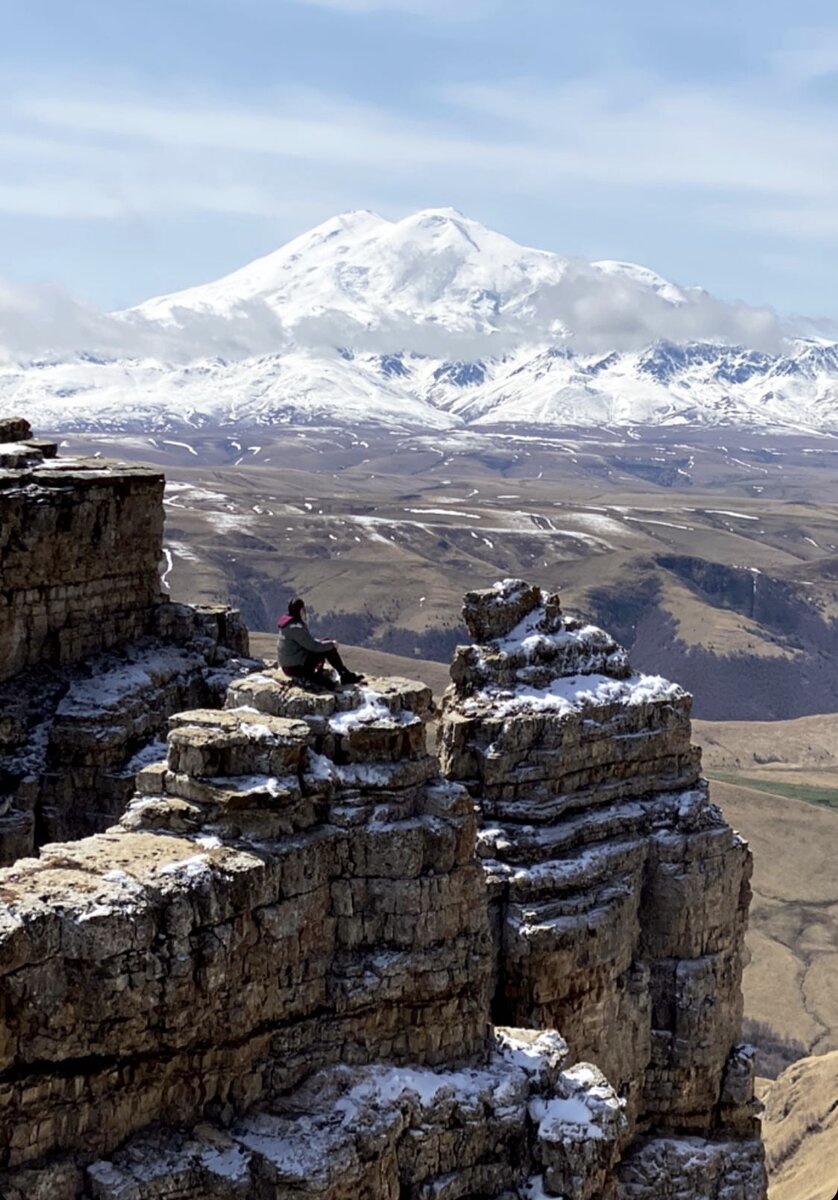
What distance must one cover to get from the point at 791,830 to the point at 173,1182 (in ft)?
317

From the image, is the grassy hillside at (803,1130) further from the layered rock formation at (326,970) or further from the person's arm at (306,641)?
the person's arm at (306,641)

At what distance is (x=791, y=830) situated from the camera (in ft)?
376

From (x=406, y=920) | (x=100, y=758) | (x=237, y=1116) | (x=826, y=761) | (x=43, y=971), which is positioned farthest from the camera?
(x=826, y=761)

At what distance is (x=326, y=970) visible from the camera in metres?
25.8

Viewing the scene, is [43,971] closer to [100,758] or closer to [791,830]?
[100,758]

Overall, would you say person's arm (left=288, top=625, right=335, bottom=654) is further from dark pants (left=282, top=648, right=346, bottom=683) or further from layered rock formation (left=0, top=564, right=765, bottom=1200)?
layered rock formation (left=0, top=564, right=765, bottom=1200)

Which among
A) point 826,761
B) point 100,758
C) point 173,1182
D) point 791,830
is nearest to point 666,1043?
point 100,758

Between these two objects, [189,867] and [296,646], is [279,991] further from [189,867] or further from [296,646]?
[296,646]

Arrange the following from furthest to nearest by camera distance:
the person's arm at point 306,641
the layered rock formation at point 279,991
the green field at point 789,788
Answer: the green field at point 789,788, the person's arm at point 306,641, the layered rock formation at point 279,991

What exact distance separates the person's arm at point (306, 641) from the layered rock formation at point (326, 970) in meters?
0.70

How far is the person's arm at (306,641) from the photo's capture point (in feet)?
91.5

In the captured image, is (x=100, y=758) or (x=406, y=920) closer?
(x=406, y=920)

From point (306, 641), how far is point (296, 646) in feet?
0.91

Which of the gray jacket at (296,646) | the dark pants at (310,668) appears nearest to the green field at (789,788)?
the dark pants at (310,668)
